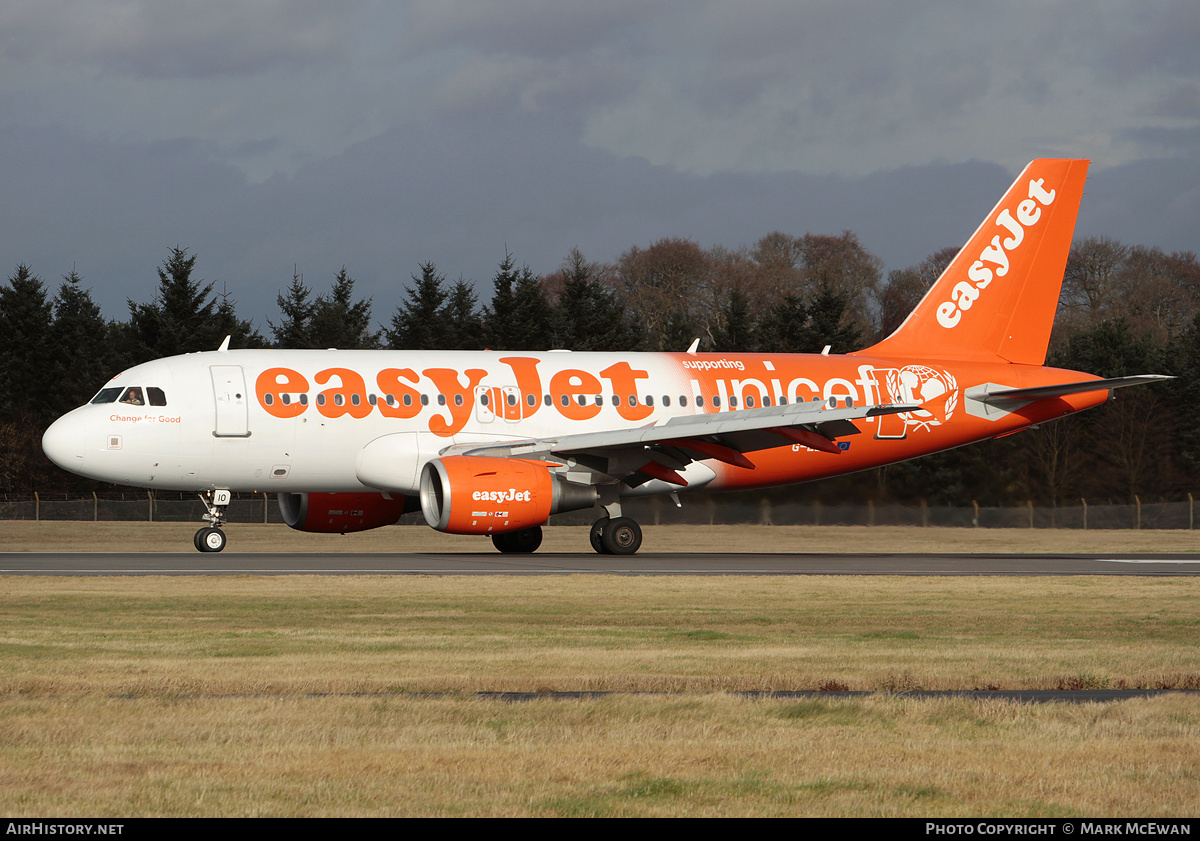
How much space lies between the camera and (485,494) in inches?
957

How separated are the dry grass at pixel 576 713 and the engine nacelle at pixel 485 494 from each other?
7941 mm

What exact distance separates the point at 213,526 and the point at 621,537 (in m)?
7.96

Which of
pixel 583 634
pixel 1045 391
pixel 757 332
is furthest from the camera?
pixel 757 332

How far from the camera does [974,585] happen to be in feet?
64.3

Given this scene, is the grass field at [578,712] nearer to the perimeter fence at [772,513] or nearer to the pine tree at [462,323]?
the perimeter fence at [772,513]

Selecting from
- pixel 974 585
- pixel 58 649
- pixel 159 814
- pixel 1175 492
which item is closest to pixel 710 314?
pixel 1175 492

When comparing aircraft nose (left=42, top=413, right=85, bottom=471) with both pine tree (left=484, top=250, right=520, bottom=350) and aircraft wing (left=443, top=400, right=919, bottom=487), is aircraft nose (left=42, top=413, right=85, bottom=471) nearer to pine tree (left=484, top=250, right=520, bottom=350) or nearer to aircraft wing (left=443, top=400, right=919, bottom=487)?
aircraft wing (left=443, top=400, right=919, bottom=487)

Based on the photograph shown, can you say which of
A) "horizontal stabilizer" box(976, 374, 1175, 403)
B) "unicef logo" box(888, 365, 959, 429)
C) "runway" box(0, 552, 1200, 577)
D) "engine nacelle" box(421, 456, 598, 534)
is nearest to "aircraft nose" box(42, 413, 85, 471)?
"runway" box(0, 552, 1200, 577)

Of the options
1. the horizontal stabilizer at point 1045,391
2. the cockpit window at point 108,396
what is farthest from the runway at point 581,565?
the horizontal stabilizer at point 1045,391

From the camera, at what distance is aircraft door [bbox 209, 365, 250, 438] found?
2617cm

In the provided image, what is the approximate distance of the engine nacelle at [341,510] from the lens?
92.5ft

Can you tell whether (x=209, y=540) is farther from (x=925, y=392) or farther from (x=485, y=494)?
(x=925, y=392)

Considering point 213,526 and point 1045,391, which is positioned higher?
point 1045,391

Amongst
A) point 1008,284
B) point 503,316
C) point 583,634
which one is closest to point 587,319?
point 503,316
